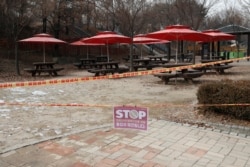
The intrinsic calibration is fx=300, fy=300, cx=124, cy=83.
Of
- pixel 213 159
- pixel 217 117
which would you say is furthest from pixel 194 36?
pixel 213 159

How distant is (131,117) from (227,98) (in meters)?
2.99

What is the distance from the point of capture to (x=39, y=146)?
4496 millimetres

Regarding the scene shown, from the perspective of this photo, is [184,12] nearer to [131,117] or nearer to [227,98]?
[227,98]

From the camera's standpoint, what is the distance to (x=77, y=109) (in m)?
7.23

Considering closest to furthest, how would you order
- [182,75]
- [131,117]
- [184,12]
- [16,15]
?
[131,117] → [182,75] → [16,15] → [184,12]

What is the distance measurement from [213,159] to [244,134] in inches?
54.4

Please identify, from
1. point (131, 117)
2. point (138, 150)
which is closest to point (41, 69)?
point (138, 150)

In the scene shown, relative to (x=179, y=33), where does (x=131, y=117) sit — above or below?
below

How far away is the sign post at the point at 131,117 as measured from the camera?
11.5ft

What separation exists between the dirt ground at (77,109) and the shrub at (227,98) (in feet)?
0.53

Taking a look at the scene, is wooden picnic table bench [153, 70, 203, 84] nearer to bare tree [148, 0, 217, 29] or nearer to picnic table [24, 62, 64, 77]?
picnic table [24, 62, 64, 77]

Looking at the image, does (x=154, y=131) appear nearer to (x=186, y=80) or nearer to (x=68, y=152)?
(x=68, y=152)

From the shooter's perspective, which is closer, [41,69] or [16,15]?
[41,69]

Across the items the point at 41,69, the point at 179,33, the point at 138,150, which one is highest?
the point at 179,33
